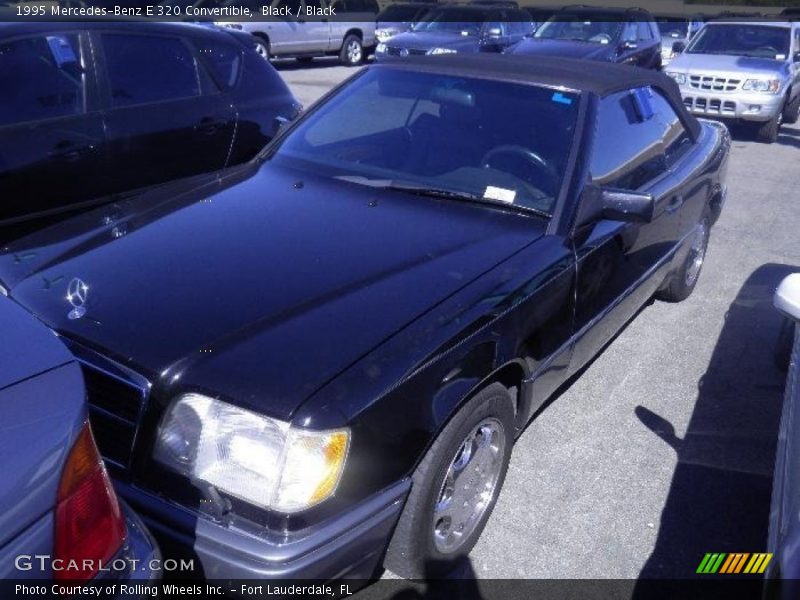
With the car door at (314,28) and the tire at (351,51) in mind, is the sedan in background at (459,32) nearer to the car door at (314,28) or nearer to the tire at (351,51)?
the car door at (314,28)

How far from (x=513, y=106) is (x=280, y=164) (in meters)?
1.13

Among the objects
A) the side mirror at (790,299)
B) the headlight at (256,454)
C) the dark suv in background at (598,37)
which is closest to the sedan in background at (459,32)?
the dark suv in background at (598,37)

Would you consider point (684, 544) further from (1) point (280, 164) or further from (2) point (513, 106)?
(1) point (280, 164)

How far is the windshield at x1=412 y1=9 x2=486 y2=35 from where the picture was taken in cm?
1548

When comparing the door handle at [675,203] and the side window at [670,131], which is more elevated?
the side window at [670,131]

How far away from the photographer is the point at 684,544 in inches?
121

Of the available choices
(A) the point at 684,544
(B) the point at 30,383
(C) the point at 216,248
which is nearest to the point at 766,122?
(A) the point at 684,544

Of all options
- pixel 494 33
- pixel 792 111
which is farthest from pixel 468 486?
pixel 494 33

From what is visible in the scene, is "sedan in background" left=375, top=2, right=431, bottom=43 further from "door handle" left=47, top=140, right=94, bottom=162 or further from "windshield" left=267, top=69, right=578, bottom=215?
"windshield" left=267, top=69, right=578, bottom=215

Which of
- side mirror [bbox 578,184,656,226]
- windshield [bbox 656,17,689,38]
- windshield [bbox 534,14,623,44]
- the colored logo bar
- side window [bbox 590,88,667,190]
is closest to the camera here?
the colored logo bar

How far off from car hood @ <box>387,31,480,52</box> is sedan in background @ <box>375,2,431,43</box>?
327cm

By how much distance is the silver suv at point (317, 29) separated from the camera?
16.0 meters

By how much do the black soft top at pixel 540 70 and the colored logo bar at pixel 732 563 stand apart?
2050 millimetres

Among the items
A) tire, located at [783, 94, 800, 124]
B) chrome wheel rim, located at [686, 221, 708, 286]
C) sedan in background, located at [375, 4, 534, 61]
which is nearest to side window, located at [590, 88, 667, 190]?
chrome wheel rim, located at [686, 221, 708, 286]
